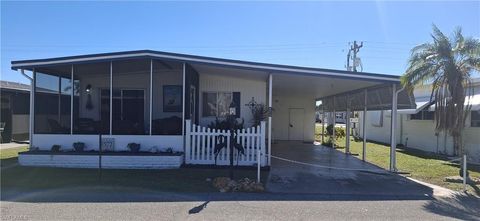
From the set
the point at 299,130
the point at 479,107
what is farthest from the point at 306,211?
the point at 299,130

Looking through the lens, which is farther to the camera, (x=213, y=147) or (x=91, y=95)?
(x=91, y=95)

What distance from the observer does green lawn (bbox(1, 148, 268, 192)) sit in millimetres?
8773

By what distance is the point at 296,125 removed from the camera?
24.6 meters

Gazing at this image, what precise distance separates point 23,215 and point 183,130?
19.4ft

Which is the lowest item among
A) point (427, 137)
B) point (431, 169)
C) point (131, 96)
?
point (431, 169)

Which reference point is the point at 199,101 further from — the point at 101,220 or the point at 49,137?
→ the point at 101,220

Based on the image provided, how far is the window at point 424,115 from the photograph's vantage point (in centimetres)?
1998

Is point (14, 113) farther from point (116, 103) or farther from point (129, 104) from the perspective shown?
point (129, 104)

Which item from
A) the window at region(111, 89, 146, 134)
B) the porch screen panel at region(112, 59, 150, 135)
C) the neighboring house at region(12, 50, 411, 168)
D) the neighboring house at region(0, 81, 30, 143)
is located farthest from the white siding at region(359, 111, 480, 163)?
the neighboring house at region(0, 81, 30, 143)

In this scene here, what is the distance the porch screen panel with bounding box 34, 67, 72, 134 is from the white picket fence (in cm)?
447

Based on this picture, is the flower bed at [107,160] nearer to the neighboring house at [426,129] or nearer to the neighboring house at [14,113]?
the neighboring house at [426,129]

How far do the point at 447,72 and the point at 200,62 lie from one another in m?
6.78

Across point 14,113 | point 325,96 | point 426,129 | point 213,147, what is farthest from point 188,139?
point 426,129

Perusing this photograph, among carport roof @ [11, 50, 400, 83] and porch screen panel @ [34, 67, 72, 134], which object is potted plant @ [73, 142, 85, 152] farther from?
carport roof @ [11, 50, 400, 83]
